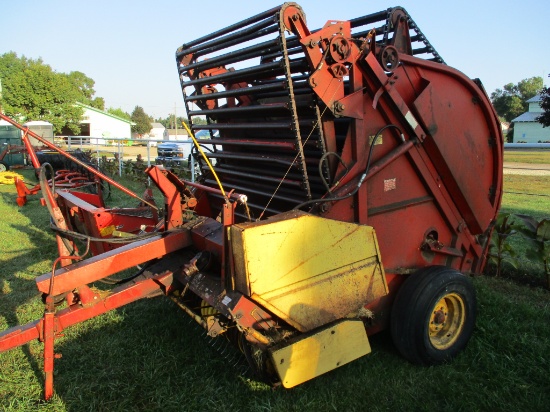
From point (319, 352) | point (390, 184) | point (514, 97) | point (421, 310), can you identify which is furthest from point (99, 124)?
point (319, 352)

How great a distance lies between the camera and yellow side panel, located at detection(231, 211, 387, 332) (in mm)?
2650

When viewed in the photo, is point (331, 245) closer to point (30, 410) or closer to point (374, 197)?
point (374, 197)

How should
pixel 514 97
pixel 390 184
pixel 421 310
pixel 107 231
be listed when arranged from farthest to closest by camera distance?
1. pixel 514 97
2. pixel 107 231
3. pixel 390 184
4. pixel 421 310

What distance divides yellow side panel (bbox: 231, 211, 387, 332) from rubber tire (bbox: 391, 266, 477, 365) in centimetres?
36

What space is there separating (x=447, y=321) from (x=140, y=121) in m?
91.9

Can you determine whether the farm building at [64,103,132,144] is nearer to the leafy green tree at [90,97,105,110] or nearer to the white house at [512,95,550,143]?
the leafy green tree at [90,97,105,110]

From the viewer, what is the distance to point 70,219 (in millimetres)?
4965

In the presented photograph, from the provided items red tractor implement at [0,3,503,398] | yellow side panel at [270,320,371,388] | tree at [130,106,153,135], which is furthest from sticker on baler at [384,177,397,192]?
tree at [130,106,153,135]

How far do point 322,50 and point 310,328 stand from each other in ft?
6.11

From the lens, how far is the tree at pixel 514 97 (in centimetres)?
6238

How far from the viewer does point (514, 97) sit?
6362cm

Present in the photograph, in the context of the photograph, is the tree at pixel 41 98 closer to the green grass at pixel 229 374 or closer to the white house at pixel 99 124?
the white house at pixel 99 124

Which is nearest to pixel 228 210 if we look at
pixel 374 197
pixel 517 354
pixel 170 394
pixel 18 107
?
pixel 374 197

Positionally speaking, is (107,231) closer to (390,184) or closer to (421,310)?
(390,184)
